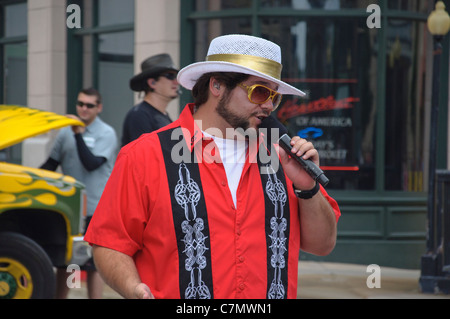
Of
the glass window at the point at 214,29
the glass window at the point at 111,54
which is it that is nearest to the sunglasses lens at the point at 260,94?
the glass window at the point at 214,29

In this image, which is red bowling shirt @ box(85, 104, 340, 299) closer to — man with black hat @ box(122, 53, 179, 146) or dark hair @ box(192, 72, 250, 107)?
dark hair @ box(192, 72, 250, 107)

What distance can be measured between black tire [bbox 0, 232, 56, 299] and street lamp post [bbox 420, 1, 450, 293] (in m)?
4.45

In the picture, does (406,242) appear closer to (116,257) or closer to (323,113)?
(323,113)

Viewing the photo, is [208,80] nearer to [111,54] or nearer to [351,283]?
[351,283]

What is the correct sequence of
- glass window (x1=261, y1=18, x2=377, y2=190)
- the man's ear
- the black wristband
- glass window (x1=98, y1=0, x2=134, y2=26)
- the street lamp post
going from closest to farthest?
the black wristband → the man's ear → the street lamp post → glass window (x1=261, y1=18, x2=377, y2=190) → glass window (x1=98, y1=0, x2=134, y2=26)

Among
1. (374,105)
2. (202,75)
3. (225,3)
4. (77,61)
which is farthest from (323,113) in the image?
(202,75)

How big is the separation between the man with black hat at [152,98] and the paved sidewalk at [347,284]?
8.85 feet

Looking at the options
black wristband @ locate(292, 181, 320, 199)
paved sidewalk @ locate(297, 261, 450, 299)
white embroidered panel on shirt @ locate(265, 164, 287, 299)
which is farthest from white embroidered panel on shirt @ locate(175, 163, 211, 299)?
paved sidewalk @ locate(297, 261, 450, 299)

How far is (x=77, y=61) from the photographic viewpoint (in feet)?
41.1

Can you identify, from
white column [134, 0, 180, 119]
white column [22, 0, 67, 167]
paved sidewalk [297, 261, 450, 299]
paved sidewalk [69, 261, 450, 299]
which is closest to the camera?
paved sidewalk [69, 261, 450, 299]

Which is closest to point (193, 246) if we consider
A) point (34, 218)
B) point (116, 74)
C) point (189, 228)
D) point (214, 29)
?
point (189, 228)

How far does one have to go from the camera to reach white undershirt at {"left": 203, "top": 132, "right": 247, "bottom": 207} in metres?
2.88

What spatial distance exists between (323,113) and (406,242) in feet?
7.27

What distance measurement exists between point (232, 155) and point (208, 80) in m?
0.35
